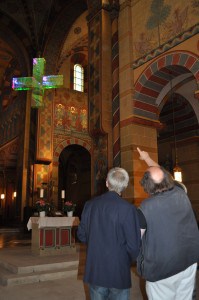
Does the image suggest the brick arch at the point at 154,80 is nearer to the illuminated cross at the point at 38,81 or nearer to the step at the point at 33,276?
the step at the point at 33,276

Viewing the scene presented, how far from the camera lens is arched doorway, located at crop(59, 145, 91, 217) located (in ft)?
70.6

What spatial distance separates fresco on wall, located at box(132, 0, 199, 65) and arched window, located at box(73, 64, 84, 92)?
10.4m

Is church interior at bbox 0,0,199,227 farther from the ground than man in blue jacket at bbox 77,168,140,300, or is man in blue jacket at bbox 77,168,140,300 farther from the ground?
church interior at bbox 0,0,199,227

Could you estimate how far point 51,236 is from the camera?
24.1ft

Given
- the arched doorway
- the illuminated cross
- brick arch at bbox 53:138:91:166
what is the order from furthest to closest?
the arched doorway
brick arch at bbox 53:138:91:166
the illuminated cross

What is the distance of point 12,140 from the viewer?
64.5 feet

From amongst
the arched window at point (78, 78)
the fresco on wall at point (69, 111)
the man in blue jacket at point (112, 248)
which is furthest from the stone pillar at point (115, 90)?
the arched window at point (78, 78)

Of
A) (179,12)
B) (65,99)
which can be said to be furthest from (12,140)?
(179,12)

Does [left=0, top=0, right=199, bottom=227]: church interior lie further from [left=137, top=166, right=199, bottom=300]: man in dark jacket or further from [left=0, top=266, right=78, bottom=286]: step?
[left=137, top=166, right=199, bottom=300]: man in dark jacket

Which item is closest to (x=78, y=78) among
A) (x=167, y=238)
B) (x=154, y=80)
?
(x=154, y=80)

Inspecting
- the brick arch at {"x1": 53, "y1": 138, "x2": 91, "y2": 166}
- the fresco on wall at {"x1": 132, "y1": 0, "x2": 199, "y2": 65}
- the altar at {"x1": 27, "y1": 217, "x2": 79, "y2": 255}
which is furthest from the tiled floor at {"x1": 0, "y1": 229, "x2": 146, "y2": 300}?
the brick arch at {"x1": 53, "y1": 138, "x2": 91, "y2": 166}

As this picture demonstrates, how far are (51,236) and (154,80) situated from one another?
485 centimetres

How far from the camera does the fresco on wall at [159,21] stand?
6911 millimetres

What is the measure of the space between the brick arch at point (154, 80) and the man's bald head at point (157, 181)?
5.47m
